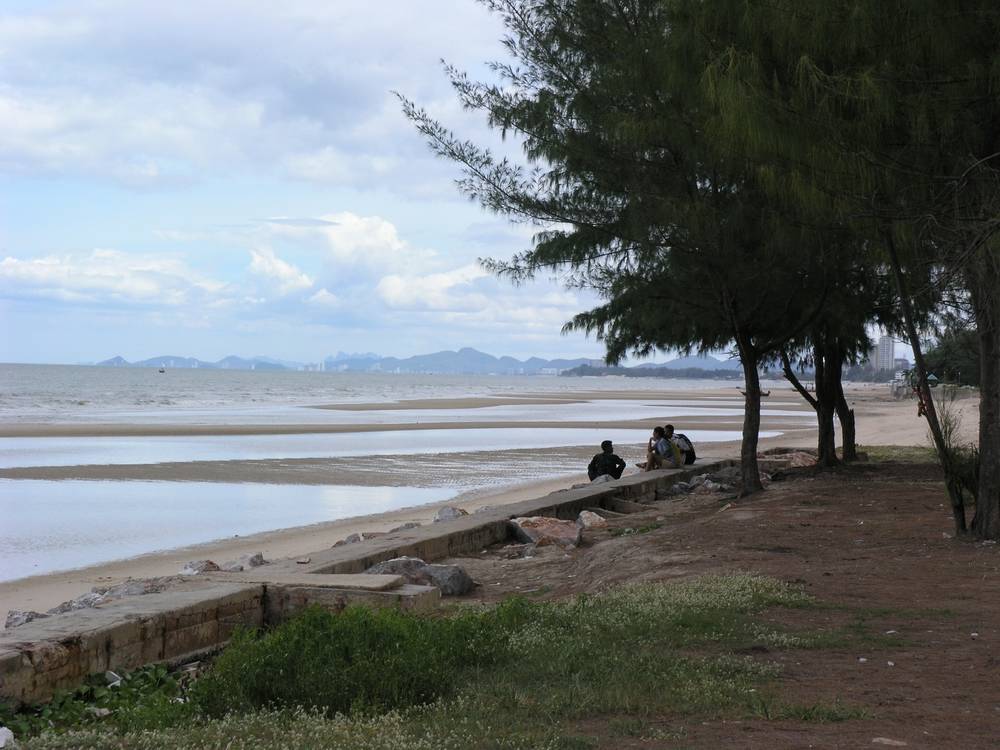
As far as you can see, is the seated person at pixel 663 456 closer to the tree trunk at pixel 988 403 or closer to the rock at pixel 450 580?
the tree trunk at pixel 988 403

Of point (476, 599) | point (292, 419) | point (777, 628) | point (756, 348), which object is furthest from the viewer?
point (292, 419)

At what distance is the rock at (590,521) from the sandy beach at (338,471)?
318cm

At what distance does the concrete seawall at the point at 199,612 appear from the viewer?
6.14 m

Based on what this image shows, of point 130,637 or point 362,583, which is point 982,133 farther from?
point 130,637

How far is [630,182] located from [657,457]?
8.24 meters

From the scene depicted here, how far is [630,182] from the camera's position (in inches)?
553

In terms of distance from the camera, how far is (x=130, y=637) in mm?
6840

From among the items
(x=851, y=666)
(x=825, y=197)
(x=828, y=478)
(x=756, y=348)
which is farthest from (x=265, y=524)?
(x=851, y=666)

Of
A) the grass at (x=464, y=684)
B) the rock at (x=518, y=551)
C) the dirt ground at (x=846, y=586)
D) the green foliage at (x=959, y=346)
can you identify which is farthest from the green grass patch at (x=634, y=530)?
the grass at (x=464, y=684)

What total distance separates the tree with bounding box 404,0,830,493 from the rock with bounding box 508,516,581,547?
370 centimetres

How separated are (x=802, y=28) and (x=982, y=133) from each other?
175cm

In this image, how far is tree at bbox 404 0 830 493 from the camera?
13.3 metres

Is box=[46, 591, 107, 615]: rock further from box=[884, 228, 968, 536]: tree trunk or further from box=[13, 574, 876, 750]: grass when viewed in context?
box=[884, 228, 968, 536]: tree trunk

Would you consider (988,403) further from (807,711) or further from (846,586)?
(807,711)
